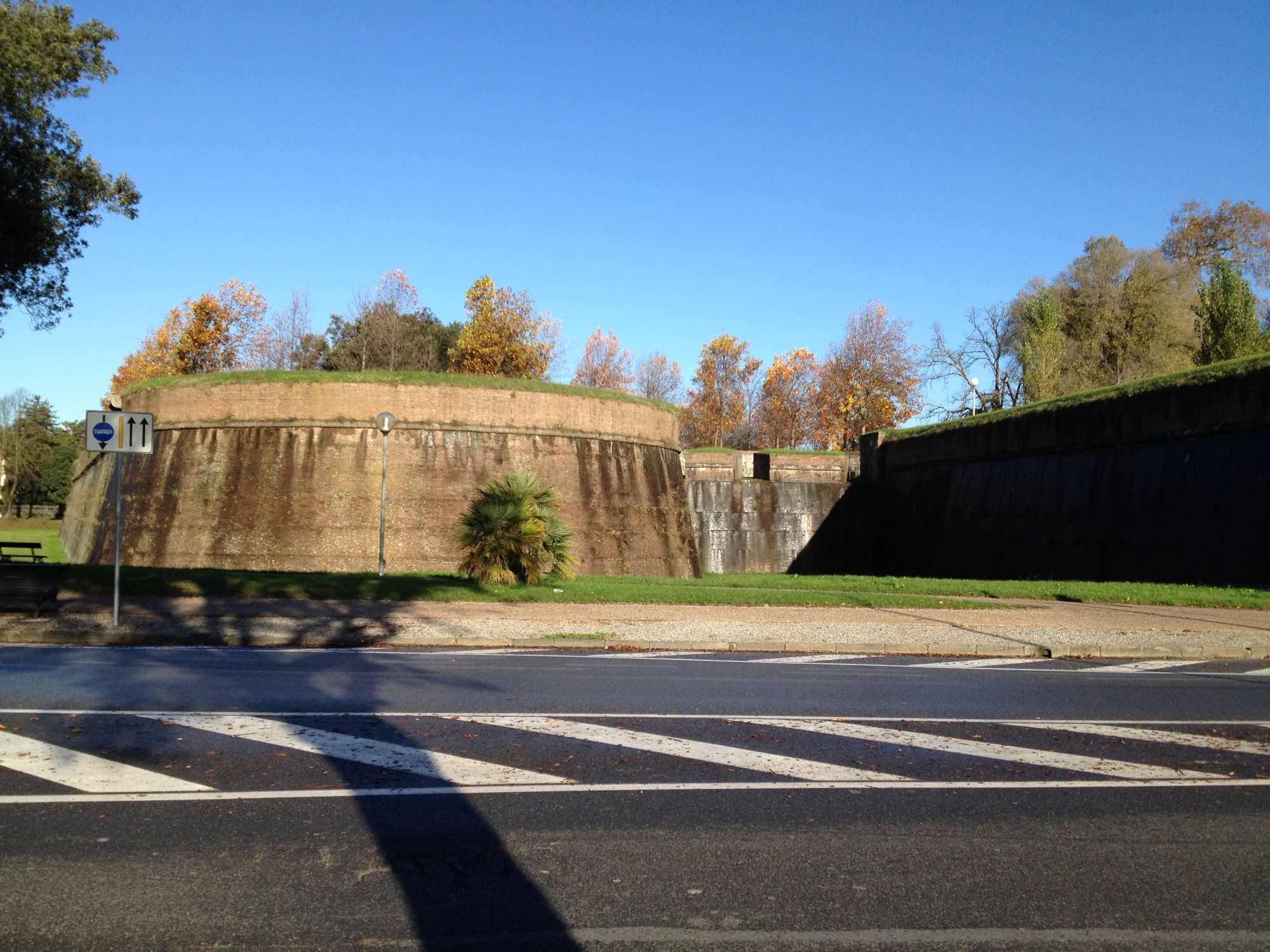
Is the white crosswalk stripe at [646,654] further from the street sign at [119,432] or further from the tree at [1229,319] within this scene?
the tree at [1229,319]

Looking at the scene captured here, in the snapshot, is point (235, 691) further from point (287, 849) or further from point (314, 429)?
point (314, 429)

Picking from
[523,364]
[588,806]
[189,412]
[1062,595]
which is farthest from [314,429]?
[523,364]

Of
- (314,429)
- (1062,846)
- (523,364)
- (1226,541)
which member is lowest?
(1062,846)

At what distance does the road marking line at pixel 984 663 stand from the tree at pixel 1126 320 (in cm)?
4439

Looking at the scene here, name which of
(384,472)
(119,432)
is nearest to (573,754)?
(119,432)

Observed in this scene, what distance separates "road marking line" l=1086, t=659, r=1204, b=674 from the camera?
39.3 feet

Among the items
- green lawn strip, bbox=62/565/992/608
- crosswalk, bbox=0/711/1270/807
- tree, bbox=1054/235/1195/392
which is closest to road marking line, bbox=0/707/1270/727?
crosswalk, bbox=0/711/1270/807

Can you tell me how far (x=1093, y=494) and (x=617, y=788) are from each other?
27.4 meters

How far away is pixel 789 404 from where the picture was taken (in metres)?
73.5

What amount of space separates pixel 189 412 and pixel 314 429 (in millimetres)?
4357

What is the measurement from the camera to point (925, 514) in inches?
1564

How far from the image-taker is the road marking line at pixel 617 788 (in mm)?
5434

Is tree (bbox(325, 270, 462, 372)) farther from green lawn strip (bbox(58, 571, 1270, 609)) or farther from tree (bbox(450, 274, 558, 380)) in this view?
green lawn strip (bbox(58, 571, 1270, 609))

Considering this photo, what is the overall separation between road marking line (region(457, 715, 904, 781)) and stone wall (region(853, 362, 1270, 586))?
20.6 m
